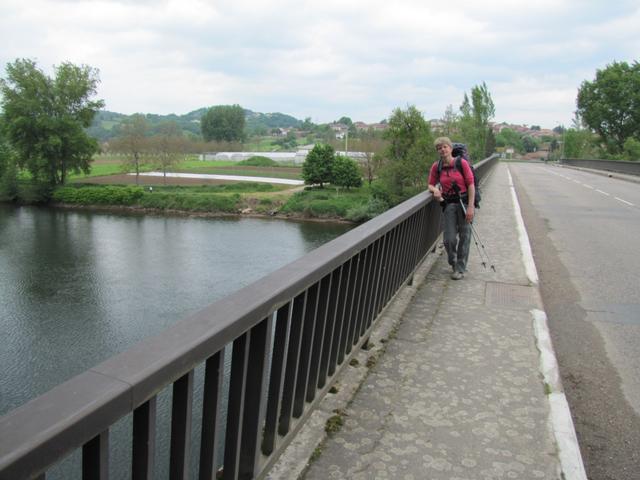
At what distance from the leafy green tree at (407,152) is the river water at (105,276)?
934 centimetres

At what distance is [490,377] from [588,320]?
2.39 meters

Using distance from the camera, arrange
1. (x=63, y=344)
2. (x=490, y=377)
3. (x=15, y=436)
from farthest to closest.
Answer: (x=63, y=344) → (x=490, y=377) → (x=15, y=436)

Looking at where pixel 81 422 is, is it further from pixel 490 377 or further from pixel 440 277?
pixel 440 277

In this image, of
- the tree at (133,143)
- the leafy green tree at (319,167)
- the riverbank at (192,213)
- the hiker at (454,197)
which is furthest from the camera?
the tree at (133,143)

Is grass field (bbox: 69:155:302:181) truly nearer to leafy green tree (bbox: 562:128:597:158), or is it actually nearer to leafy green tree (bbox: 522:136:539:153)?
leafy green tree (bbox: 562:128:597:158)

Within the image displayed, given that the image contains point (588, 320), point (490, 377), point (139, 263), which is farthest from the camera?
point (139, 263)

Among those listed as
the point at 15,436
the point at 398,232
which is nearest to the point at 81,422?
the point at 15,436

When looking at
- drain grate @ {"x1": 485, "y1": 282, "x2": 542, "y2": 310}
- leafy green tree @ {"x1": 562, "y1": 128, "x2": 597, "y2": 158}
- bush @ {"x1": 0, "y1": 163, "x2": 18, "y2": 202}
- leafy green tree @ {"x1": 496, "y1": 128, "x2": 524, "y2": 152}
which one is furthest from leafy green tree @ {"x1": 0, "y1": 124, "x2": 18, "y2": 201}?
leafy green tree @ {"x1": 496, "y1": 128, "x2": 524, "y2": 152}

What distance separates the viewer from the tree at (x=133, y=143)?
88.9 metres

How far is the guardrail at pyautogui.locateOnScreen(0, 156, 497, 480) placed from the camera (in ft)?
3.69

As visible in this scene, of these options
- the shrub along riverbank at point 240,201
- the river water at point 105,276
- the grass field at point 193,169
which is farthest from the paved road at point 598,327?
the grass field at point 193,169

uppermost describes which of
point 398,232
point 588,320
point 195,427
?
point 398,232

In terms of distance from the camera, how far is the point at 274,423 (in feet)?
7.95

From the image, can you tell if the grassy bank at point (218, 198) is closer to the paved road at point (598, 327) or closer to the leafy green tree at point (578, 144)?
the leafy green tree at point (578, 144)
